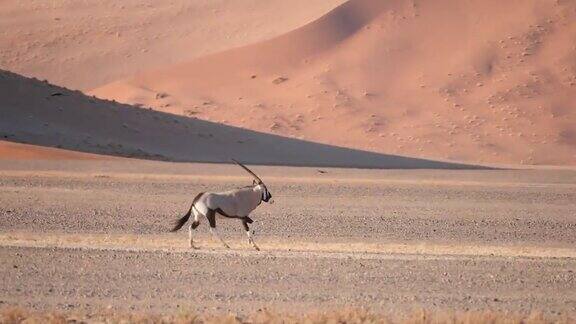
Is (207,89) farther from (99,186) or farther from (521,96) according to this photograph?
(99,186)

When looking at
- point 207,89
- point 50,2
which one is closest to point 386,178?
point 207,89

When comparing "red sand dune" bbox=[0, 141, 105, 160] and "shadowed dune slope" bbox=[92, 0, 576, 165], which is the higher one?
"shadowed dune slope" bbox=[92, 0, 576, 165]

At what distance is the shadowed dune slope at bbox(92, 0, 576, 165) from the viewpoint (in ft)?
193

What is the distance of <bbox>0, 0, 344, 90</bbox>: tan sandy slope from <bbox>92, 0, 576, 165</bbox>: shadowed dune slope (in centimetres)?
724

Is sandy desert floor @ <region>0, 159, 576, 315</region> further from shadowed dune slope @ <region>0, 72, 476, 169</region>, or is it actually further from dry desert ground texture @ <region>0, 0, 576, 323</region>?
shadowed dune slope @ <region>0, 72, 476, 169</region>

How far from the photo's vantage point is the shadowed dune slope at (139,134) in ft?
143

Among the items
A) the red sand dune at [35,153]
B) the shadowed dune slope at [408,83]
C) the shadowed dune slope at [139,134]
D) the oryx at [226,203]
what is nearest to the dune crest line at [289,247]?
the oryx at [226,203]

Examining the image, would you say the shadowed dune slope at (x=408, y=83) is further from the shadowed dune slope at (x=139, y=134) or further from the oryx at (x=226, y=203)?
the oryx at (x=226, y=203)

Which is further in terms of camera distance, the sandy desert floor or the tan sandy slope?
the tan sandy slope

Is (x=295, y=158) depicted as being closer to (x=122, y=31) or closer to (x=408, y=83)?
(x=408, y=83)

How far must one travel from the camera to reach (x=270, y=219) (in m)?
19.6

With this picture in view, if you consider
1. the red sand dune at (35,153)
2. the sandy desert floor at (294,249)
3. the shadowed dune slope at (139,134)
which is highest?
the shadowed dune slope at (139,134)

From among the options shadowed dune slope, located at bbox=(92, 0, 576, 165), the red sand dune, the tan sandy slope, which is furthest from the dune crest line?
the tan sandy slope

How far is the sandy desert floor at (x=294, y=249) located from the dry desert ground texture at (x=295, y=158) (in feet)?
0.20
